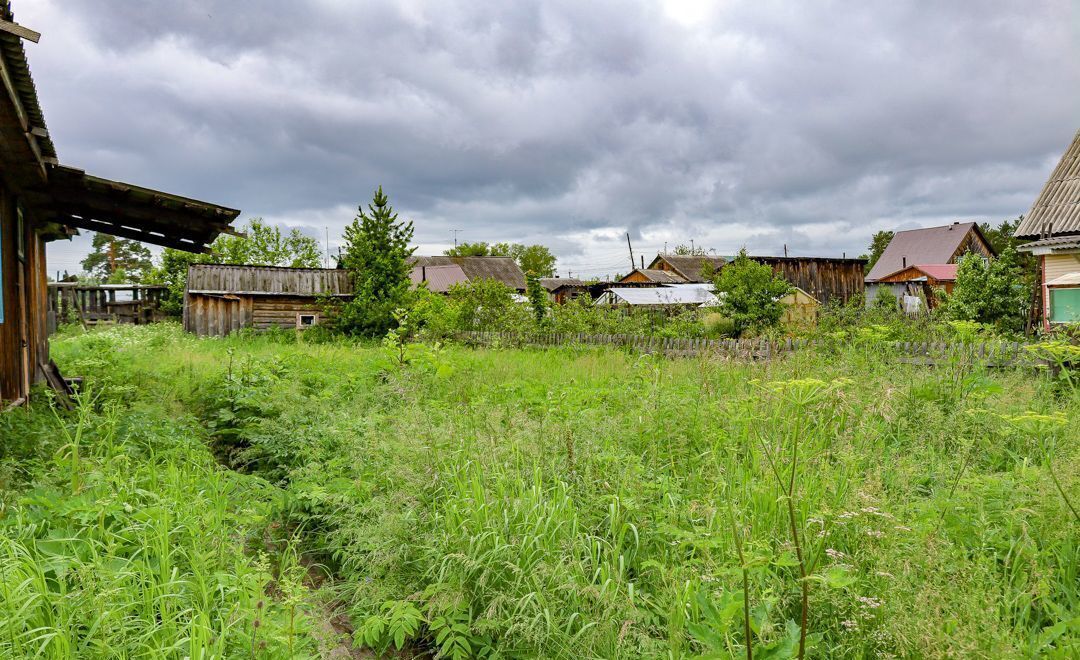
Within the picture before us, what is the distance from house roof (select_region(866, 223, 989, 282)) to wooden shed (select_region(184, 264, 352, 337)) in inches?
1595

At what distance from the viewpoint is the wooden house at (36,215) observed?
224 inches

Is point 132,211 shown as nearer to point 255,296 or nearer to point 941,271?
point 255,296

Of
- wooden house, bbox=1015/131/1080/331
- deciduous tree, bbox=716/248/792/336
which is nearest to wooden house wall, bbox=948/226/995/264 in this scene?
wooden house, bbox=1015/131/1080/331

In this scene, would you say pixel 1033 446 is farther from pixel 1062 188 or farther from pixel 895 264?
pixel 895 264

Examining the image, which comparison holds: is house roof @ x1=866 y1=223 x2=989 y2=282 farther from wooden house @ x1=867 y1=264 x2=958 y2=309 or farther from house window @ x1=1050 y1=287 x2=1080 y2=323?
house window @ x1=1050 y1=287 x2=1080 y2=323

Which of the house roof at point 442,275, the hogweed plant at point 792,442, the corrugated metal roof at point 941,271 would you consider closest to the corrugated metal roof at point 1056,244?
the hogweed plant at point 792,442

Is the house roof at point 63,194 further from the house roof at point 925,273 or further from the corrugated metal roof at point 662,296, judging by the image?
the house roof at point 925,273

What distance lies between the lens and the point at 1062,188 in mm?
17062

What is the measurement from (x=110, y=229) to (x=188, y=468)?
21.1 feet

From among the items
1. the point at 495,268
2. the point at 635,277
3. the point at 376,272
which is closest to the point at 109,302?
the point at 376,272

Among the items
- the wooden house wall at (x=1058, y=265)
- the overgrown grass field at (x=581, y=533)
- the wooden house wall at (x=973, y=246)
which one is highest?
the wooden house wall at (x=973, y=246)

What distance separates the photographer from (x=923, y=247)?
1973 inches

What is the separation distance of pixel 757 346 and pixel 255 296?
21.3 meters

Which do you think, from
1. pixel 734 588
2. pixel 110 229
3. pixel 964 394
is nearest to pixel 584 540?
pixel 734 588
